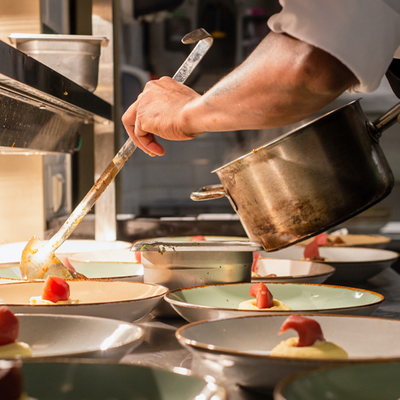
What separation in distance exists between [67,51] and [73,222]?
0.63 metres

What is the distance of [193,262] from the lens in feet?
4.10

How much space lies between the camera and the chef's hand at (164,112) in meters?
1.07

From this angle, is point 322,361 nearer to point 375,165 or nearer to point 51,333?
point 51,333

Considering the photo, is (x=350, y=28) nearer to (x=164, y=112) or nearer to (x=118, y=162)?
(x=164, y=112)

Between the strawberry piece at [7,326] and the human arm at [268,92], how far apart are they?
19.6 inches

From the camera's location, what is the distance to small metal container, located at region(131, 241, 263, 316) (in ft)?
4.00

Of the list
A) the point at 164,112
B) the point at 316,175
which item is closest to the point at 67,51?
the point at 164,112

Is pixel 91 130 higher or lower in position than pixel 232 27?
lower

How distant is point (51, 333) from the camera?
33.9 inches

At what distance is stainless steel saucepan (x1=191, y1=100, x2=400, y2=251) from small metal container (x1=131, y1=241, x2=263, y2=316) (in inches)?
4.8

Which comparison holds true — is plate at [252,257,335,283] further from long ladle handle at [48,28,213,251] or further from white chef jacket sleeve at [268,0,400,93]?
white chef jacket sleeve at [268,0,400,93]

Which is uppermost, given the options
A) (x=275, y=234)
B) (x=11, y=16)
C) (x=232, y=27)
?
(x=232, y=27)

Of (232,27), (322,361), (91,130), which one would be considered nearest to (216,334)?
(322,361)

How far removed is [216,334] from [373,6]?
58cm
